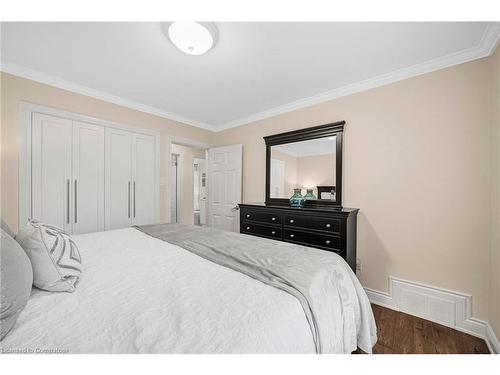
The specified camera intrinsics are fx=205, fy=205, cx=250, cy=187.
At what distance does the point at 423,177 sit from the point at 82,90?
4.02 meters

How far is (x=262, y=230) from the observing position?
282cm

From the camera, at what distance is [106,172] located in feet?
9.24

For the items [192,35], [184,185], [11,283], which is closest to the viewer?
[11,283]

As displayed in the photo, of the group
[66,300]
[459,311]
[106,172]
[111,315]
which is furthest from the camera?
[106,172]

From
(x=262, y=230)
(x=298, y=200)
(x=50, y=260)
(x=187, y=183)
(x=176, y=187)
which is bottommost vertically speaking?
(x=262, y=230)

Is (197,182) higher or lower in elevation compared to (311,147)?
lower

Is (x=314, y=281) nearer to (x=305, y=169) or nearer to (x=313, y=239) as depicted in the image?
(x=313, y=239)

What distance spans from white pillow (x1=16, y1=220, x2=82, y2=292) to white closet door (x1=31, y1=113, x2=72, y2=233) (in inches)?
64.5

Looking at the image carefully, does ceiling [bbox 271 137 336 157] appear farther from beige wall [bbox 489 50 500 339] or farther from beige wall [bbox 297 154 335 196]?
beige wall [bbox 489 50 500 339]

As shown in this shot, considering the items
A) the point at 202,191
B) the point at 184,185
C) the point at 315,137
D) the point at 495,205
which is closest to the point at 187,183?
the point at 184,185

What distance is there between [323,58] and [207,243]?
6.65 ft
